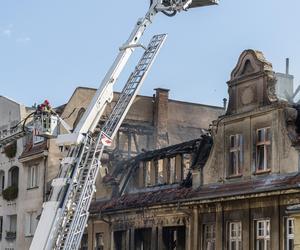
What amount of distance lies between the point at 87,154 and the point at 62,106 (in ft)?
80.1

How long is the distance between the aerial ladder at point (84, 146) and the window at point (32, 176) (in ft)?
74.9

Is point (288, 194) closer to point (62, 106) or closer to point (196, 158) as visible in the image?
point (196, 158)

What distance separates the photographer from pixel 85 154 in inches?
973

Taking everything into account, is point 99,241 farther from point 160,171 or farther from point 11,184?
point 11,184

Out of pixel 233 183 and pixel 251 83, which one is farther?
pixel 233 183

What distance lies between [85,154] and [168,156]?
12629 mm

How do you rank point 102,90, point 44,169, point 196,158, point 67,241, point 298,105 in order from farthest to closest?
point 44,169, point 196,158, point 298,105, point 102,90, point 67,241

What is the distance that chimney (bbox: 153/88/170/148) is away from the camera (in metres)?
49.3

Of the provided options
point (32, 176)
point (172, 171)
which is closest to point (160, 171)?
point (172, 171)

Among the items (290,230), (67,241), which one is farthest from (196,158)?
(67,241)

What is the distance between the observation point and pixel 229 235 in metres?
31.8

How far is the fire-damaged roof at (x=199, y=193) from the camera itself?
94.0 feet

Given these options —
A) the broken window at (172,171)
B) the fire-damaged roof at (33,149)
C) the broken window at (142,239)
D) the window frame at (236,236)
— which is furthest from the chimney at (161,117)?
the window frame at (236,236)

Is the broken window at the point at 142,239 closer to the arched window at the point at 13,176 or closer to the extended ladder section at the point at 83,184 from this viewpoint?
the extended ladder section at the point at 83,184
